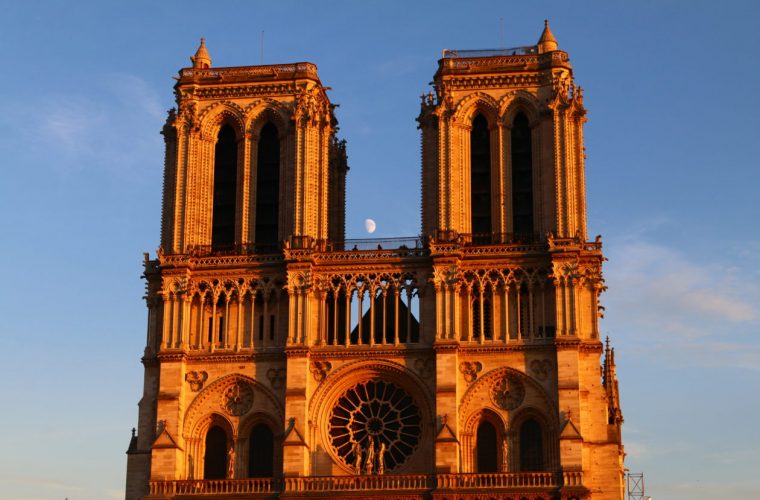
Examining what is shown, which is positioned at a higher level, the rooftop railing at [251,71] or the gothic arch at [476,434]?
the rooftop railing at [251,71]

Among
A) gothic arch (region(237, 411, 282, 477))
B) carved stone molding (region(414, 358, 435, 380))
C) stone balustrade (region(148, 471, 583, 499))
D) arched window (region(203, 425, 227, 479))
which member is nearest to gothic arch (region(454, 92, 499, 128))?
carved stone molding (region(414, 358, 435, 380))

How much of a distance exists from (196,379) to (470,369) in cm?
1254

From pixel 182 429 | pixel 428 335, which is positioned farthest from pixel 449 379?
pixel 182 429

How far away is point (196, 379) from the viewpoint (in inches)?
2616

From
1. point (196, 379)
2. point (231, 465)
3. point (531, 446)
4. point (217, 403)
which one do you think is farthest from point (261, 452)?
point (531, 446)

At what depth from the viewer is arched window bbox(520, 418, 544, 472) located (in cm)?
6378

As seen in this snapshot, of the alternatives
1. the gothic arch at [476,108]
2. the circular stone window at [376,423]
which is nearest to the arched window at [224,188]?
the circular stone window at [376,423]

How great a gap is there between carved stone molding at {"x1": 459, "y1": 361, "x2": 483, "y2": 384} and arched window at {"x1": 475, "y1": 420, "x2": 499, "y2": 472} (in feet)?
6.61

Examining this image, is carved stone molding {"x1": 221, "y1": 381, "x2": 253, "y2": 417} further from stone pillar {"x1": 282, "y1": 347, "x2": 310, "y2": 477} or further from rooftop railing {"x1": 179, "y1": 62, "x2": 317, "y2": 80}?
rooftop railing {"x1": 179, "y1": 62, "x2": 317, "y2": 80}

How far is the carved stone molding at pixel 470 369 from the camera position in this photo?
64.7m

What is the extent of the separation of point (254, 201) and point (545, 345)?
618 inches

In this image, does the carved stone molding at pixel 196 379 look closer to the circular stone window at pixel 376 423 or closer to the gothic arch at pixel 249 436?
the gothic arch at pixel 249 436

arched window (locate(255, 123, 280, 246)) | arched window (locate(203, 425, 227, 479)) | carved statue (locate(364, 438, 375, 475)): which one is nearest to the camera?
carved statue (locate(364, 438, 375, 475))

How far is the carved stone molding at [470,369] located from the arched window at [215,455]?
11.3 m
